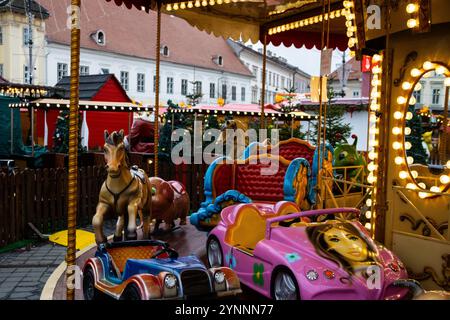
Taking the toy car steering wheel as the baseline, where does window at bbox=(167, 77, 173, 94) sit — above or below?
above

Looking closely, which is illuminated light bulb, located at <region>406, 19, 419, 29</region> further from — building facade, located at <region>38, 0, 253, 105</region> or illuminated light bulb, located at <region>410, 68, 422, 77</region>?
building facade, located at <region>38, 0, 253, 105</region>

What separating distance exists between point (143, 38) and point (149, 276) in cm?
3812

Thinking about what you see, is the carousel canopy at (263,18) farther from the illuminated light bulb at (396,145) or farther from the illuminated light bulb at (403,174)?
the illuminated light bulb at (403,174)

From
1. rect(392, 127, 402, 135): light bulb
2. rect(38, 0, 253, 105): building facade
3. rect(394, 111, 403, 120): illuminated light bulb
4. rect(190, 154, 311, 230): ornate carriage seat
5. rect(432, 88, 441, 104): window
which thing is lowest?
rect(190, 154, 311, 230): ornate carriage seat

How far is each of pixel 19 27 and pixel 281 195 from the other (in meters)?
26.7

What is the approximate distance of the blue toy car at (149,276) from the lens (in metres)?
4.20

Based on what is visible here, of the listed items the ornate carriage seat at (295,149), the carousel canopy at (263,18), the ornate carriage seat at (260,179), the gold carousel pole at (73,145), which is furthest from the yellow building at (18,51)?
the gold carousel pole at (73,145)

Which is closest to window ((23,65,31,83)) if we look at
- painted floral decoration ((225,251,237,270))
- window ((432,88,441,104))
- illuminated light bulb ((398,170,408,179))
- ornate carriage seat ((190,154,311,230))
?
ornate carriage seat ((190,154,311,230))

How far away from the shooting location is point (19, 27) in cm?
3041

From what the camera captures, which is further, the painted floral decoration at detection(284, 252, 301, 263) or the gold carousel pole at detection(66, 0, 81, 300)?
the painted floral decoration at detection(284, 252, 301, 263)

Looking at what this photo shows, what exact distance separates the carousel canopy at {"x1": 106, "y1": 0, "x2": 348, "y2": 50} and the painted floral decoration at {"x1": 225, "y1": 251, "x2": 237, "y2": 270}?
4203 millimetres

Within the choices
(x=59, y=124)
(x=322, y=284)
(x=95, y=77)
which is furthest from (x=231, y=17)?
(x=95, y=77)

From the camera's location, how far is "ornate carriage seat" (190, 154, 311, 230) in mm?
8539

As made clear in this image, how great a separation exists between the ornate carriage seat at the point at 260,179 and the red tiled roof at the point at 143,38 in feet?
78.4
